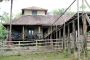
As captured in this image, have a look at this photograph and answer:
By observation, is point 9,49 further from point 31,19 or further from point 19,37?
point 31,19

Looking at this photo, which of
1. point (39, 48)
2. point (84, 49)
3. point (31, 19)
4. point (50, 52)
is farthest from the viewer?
point (31, 19)

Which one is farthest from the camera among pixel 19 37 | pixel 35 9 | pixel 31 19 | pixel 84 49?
pixel 35 9

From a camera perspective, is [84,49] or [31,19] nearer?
[84,49]

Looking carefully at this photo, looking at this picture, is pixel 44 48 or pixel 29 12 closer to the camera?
pixel 44 48

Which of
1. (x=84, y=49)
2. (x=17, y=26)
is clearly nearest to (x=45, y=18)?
(x=17, y=26)

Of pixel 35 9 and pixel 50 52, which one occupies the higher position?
pixel 35 9

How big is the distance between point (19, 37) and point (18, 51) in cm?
983

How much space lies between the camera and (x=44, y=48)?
2681cm

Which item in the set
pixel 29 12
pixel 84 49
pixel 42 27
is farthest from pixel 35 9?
pixel 84 49

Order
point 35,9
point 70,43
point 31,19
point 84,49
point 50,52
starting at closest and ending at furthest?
point 84,49, point 70,43, point 50,52, point 31,19, point 35,9

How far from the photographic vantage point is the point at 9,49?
26.3m

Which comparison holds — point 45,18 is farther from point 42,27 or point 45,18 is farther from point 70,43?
point 70,43

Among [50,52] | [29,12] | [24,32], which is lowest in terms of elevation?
[50,52]

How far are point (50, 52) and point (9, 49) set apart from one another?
15.2 feet
